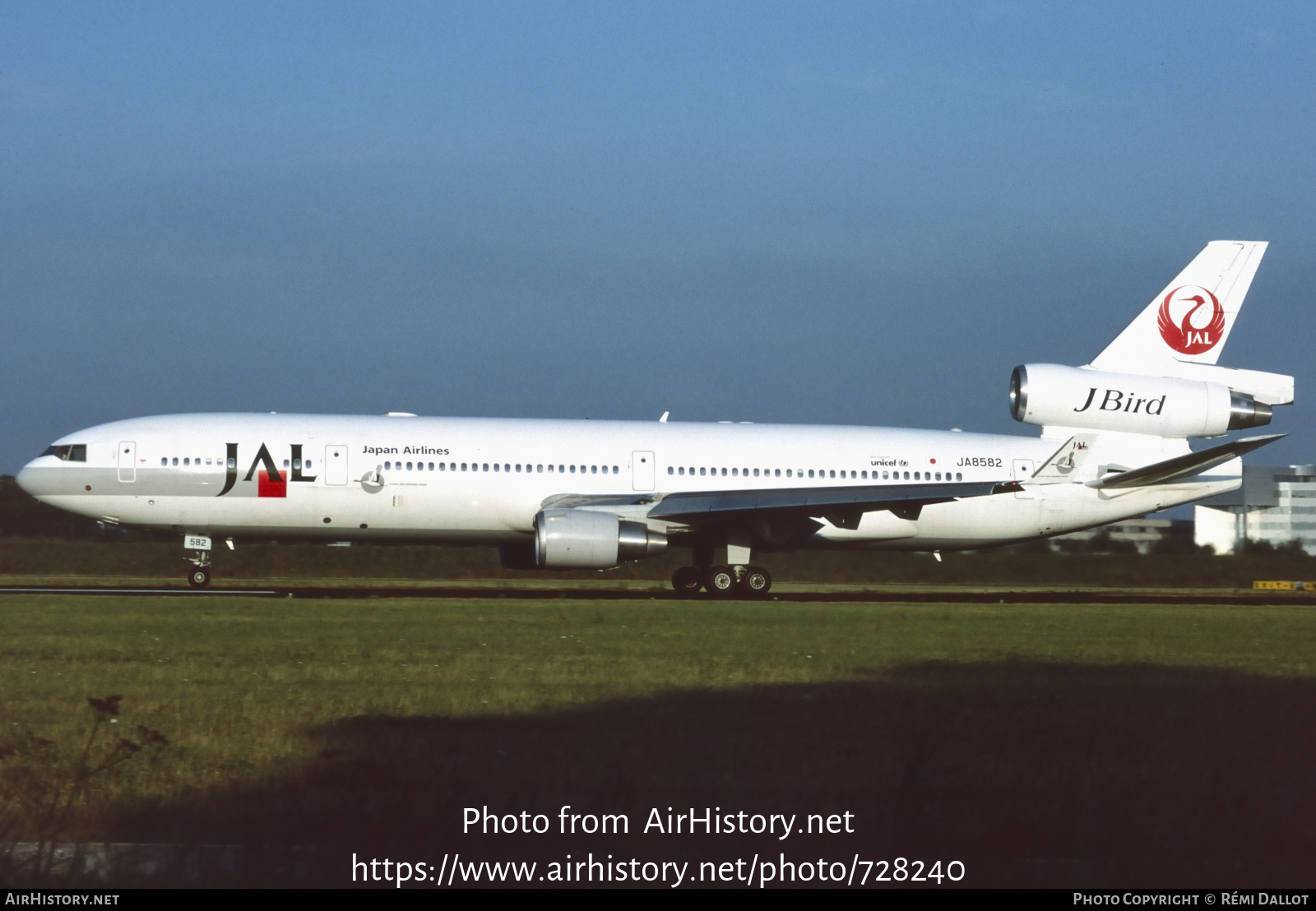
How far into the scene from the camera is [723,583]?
2939cm

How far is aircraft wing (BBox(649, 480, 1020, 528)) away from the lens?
2847cm

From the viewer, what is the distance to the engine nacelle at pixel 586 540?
1063 inches

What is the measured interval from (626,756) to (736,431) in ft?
73.1

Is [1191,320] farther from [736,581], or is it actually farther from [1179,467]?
[736,581]

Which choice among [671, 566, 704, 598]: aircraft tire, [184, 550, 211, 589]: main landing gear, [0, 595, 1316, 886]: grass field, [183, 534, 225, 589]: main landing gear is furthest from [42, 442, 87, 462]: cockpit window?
[671, 566, 704, 598]: aircraft tire

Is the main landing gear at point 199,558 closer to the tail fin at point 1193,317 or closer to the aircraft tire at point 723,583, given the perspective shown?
the aircraft tire at point 723,583

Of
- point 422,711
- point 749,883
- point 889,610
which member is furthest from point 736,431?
Answer: point 749,883

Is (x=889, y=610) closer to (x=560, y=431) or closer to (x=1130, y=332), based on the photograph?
(x=560, y=431)

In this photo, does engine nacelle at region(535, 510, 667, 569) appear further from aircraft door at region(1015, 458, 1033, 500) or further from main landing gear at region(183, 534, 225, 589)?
aircraft door at region(1015, 458, 1033, 500)

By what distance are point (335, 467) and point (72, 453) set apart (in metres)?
5.16

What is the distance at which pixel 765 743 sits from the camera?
9703 mm

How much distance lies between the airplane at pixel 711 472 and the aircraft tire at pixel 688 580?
2.0 inches

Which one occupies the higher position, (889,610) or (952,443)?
(952,443)

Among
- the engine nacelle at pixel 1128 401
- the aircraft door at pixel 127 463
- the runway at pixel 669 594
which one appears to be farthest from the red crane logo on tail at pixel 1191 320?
the aircraft door at pixel 127 463
